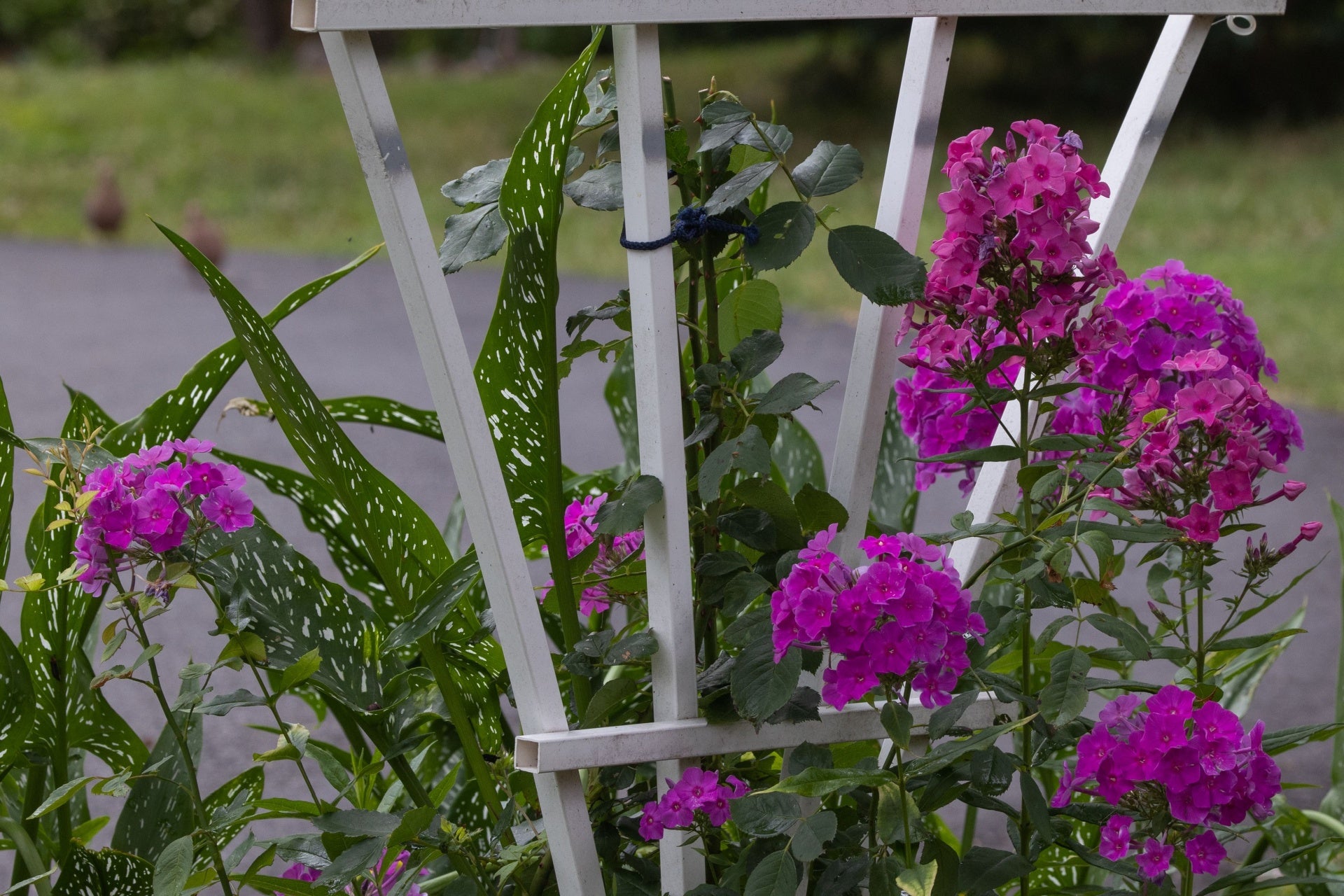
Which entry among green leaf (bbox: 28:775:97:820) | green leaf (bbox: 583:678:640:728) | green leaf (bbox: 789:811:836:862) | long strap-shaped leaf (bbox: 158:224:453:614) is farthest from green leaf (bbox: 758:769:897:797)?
green leaf (bbox: 28:775:97:820)

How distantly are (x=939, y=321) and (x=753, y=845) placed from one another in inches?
14.3

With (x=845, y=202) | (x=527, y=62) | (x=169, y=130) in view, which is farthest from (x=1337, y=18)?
(x=169, y=130)

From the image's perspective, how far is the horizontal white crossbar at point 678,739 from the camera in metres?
0.83

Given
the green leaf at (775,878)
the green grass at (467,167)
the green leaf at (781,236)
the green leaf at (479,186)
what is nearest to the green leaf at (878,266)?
the green leaf at (781,236)

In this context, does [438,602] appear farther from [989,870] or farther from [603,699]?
[989,870]

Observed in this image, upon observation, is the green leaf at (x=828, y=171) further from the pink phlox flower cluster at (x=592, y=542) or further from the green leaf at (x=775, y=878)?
the green leaf at (x=775, y=878)

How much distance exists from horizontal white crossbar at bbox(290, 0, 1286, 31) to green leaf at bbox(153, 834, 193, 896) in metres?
0.52

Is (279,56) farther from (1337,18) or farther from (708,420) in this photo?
(708,420)

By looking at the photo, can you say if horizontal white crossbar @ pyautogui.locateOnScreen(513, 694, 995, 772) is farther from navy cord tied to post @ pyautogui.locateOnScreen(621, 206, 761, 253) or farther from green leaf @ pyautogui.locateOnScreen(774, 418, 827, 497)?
green leaf @ pyautogui.locateOnScreen(774, 418, 827, 497)

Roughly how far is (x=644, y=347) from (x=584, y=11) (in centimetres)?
20

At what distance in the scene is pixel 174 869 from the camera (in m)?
0.84

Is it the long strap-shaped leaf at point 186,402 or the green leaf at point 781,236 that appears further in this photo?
the long strap-shaped leaf at point 186,402

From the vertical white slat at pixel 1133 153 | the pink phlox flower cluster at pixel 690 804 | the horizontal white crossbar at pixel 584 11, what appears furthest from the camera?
the vertical white slat at pixel 1133 153

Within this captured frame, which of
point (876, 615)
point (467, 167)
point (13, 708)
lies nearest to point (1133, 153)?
point (876, 615)
